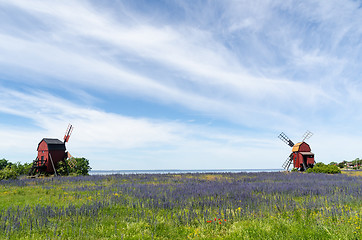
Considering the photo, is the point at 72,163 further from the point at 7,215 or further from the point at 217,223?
the point at 217,223

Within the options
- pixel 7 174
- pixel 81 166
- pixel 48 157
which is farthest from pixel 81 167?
pixel 7 174

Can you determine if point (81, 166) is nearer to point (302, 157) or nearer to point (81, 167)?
point (81, 167)

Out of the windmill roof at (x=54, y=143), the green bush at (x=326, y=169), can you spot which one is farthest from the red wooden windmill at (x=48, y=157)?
the green bush at (x=326, y=169)

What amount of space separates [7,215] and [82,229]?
13.0ft

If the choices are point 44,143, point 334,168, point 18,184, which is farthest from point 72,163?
point 334,168

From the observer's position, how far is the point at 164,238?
287 inches

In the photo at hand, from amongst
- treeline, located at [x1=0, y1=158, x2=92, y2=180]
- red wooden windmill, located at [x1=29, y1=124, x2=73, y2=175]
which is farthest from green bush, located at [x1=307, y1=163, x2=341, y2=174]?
red wooden windmill, located at [x1=29, y1=124, x2=73, y2=175]

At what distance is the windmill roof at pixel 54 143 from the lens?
3538cm

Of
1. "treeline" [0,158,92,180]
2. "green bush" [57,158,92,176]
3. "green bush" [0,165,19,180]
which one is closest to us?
"green bush" [0,165,19,180]

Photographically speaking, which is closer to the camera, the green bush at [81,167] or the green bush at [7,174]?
the green bush at [7,174]

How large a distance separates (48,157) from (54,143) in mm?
2356

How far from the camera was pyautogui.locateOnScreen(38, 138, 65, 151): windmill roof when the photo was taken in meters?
35.4

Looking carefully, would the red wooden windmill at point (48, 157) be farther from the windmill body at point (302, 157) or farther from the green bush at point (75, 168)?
the windmill body at point (302, 157)

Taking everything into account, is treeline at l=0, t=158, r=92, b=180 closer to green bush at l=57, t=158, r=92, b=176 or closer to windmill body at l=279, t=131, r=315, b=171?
green bush at l=57, t=158, r=92, b=176
